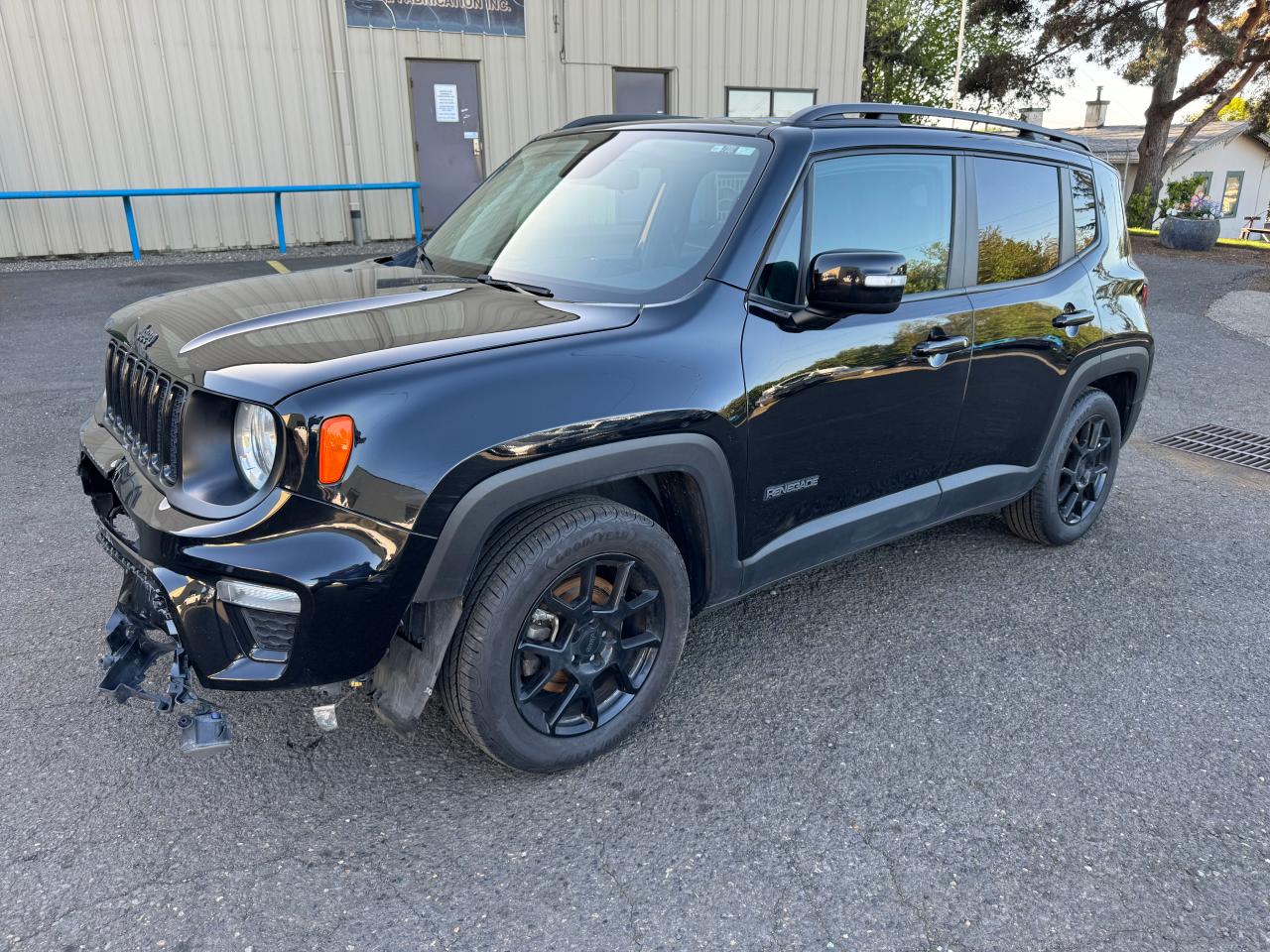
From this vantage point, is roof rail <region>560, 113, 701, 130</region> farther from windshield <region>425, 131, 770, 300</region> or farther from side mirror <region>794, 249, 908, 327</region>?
side mirror <region>794, 249, 908, 327</region>

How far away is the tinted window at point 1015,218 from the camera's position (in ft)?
11.7

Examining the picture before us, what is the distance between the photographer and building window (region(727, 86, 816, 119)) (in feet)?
52.4

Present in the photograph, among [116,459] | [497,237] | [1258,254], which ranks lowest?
[1258,254]

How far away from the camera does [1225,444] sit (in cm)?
604

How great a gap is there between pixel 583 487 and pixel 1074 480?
9.40 feet

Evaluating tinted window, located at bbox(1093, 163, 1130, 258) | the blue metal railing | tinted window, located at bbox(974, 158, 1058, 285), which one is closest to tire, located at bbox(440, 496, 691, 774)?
tinted window, located at bbox(974, 158, 1058, 285)

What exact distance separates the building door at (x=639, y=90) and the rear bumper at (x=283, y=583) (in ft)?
46.0

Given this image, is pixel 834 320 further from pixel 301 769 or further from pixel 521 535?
pixel 301 769

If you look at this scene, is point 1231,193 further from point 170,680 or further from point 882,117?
point 170,680

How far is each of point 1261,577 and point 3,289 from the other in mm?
11571

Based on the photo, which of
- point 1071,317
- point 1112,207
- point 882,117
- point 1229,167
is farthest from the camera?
point 1229,167

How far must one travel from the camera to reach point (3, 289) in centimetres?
998

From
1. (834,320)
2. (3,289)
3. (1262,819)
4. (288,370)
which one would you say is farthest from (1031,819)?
(3,289)

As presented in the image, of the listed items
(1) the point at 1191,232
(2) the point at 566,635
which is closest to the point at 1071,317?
(2) the point at 566,635
